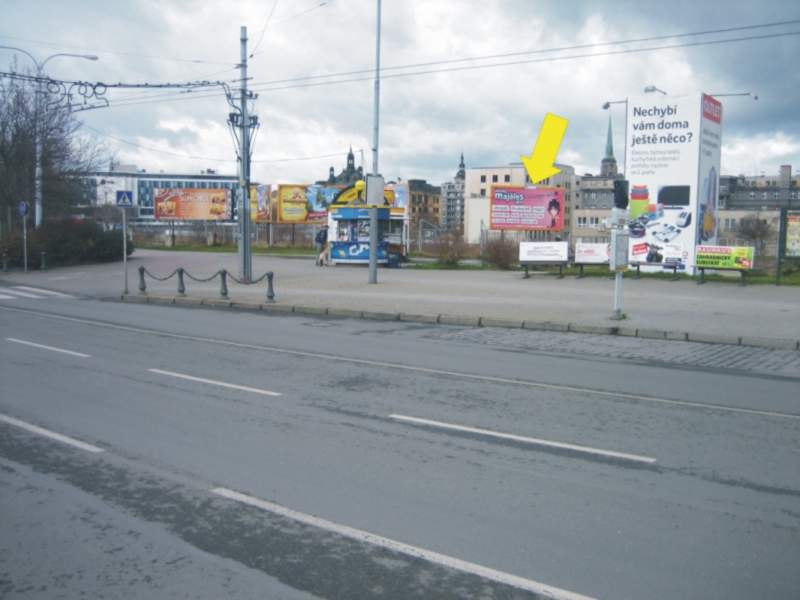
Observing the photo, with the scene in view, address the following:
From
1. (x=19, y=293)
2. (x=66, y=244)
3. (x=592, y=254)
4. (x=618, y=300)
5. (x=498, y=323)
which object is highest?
(x=592, y=254)

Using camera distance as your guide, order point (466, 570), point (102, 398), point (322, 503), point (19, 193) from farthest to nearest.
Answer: point (19, 193) → point (102, 398) → point (322, 503) → point (466, 570)

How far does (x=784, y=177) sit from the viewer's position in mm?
90375

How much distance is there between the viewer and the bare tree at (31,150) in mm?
34031

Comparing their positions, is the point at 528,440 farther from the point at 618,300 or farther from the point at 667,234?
the point at 667,234

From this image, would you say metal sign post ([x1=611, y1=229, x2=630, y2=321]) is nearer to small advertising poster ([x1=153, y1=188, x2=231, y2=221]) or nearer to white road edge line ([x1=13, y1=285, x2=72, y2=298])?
white road edge line ([x1=13, y1=285, x2=72, y2=298])

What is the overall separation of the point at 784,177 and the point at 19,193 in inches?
3519

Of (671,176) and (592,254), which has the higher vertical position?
(671,176)

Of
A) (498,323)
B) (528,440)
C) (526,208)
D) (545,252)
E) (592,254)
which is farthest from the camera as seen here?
(526,208)

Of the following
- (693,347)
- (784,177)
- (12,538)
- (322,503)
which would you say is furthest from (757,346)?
(784,177)

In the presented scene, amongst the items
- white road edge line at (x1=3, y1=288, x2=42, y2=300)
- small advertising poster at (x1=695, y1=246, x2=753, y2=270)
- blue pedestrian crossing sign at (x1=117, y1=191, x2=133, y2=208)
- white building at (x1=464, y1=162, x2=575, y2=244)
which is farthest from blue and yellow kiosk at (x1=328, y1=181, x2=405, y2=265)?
white building at (x1=464, y1=162, x2=575, y2=244)

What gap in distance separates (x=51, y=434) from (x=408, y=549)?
13.7 ft

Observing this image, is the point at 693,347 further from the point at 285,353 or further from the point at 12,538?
the point at 12,538

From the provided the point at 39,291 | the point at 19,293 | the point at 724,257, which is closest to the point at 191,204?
the point at 39,291
